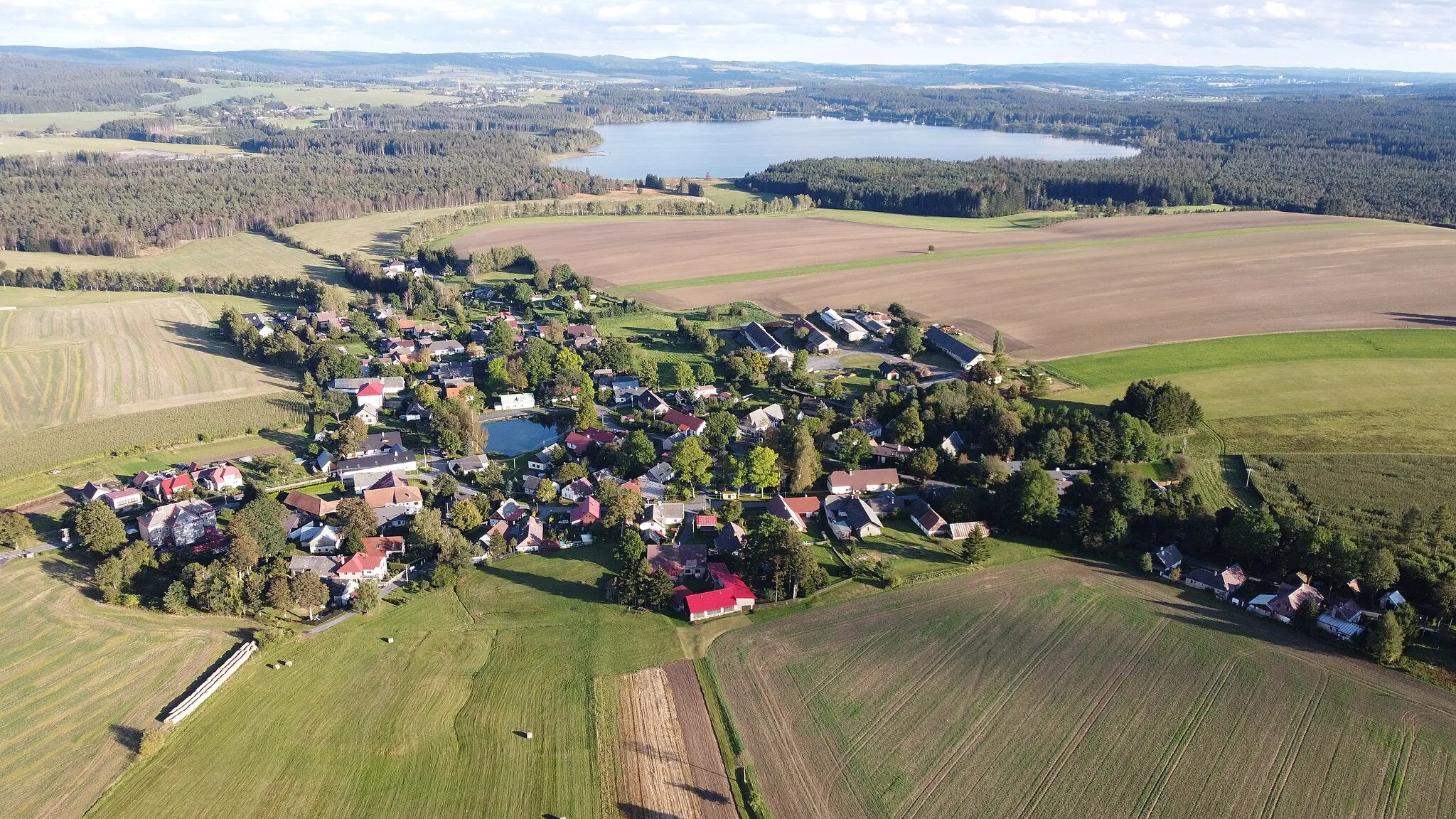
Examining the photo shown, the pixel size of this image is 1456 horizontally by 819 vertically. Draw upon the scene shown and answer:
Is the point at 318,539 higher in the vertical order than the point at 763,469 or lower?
lower

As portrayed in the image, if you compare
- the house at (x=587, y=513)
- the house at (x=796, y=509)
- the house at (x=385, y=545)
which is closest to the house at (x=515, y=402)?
the house at (x=587, y=513)

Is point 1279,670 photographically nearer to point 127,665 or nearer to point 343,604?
point 343,604

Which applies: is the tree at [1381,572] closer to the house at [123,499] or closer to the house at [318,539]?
the house at [318,539]

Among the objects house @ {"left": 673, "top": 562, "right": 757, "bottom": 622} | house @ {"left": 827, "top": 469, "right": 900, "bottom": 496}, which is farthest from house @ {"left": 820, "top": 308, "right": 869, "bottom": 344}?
house @ {"left": 673, "top": 562, "right": 757, "bottom": 622}

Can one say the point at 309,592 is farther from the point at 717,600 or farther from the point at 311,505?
the point at 717,600

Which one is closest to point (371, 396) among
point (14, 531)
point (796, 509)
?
point (14, 531)

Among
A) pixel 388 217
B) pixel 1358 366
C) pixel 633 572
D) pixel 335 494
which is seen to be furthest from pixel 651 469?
pixel 388 217
